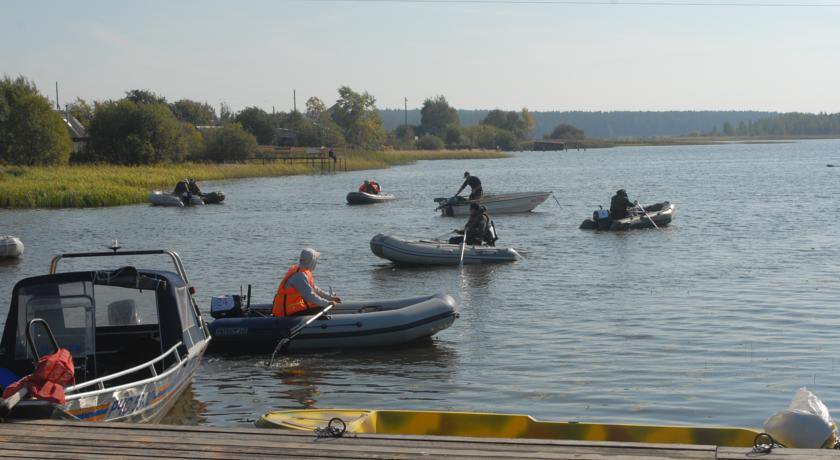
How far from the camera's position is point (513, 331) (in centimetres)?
1591

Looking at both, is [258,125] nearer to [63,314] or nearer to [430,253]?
[430,253]

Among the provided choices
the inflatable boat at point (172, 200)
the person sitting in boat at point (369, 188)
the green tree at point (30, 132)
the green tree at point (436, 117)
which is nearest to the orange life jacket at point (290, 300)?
the inflatable boat at point (172, 200)

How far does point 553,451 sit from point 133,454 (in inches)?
117

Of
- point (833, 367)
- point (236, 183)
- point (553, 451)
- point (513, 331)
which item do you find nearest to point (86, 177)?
point (236, 183)

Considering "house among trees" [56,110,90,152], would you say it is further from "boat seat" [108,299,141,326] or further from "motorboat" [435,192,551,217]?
"boat seat" [108,299,141,326]

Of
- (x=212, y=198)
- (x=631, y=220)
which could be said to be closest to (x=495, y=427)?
(x=631, y=220)

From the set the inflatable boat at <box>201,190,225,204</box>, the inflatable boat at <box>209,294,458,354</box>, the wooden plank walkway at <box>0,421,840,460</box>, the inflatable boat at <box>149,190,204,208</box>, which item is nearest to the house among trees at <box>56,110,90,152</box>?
the inflatable boat at <box>149,190,204,208</box>

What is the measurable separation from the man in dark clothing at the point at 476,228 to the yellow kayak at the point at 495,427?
15570 millimetres

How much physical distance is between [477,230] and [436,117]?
16701 centimetres

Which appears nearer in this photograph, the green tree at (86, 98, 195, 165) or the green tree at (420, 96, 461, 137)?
the green tree at (86, 98, 195, 165)

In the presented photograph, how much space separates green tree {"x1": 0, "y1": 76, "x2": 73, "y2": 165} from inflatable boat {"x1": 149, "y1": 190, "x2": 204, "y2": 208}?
18531mm

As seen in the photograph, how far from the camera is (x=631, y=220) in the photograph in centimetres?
3194

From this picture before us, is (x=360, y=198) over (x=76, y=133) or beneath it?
beneath

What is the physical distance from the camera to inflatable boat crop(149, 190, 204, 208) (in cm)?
4669
